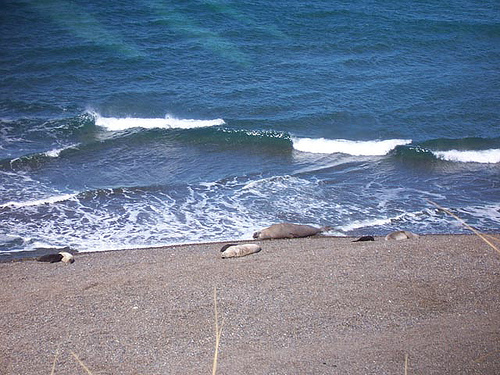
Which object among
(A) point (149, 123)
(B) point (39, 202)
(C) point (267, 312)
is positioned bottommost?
(B) point (39, 202)

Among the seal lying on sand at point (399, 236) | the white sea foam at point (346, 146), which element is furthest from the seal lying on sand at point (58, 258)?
the white sea foam at point (346, 146)

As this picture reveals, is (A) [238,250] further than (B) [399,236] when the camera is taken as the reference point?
No

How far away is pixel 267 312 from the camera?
923cm

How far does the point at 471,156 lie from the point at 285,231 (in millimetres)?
7923

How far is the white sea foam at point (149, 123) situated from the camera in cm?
2073

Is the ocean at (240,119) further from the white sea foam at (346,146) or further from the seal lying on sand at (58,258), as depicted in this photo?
the seal lying on sand at (58,258)

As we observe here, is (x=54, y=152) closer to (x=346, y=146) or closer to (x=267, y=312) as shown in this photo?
(x=346, y=146)

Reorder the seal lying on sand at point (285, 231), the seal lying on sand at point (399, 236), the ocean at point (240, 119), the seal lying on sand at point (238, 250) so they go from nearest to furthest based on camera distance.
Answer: the seal lying on sand at point (238, 250) → the seal lying on sand at point (399, 236) → the seal lying on sand at point (285, 231) → the ocean at point (240, 119)

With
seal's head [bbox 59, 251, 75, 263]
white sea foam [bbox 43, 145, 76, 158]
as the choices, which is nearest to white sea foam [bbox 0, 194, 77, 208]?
white sea foam [bbox 43, 145, 76, 158]

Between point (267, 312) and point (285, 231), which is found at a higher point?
point (267, 312)

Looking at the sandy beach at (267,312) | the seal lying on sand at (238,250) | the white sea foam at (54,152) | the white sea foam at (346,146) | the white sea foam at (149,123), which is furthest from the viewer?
the white sea foam at (149,123)

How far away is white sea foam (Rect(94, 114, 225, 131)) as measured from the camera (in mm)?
20734

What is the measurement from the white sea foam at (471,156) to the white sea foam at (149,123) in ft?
23.1

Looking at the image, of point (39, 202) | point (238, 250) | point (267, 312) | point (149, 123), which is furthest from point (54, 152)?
point (267, 312)
